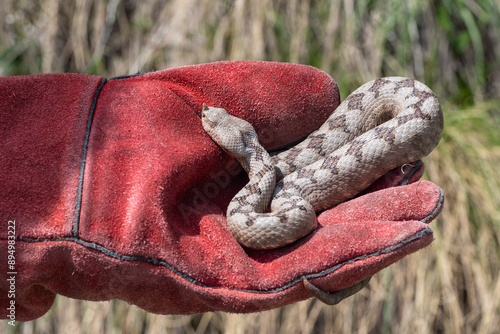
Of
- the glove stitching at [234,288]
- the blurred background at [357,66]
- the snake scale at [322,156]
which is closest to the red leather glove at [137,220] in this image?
the glove stitching at [234,288]

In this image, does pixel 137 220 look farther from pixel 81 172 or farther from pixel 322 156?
pixel 322 156

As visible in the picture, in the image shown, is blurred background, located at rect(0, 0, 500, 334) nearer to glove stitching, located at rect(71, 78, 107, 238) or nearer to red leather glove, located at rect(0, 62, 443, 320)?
red leather glove, located at rect(0, 62, 443, 320)

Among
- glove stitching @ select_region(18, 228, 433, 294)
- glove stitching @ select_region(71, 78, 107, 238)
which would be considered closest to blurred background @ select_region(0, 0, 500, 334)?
glove stitching @ select_region(18, 228, 433, 294)

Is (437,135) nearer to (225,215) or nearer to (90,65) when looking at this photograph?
(225,215)

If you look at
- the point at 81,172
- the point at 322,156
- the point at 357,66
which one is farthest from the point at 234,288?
the point at 357,66

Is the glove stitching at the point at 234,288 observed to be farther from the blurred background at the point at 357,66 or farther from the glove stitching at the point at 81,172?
the blurred background at the point at 357,66

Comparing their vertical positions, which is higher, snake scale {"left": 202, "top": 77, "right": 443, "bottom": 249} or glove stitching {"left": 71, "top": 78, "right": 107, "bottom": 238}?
glove stitching {"left": 71, "top": 78, "right": 107, "bottom": 238}

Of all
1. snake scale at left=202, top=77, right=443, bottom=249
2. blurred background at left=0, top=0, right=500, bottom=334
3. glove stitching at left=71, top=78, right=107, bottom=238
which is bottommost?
blurred background at left=0, top=0, right=500, bottom=334

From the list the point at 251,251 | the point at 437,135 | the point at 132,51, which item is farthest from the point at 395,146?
the point at 132,51

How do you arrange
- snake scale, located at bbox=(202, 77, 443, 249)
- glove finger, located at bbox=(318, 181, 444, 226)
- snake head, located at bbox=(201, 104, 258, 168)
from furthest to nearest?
snake head, located at bbox=(201, 104, 258, 168) < snake scale, located at bbox=(202, 77, 443, 249) < glove finger, located at bbox=(318, 181, 444, 226)
